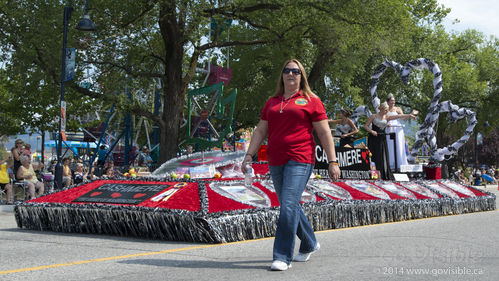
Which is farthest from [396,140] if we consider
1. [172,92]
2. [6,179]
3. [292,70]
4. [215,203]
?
[6,179]

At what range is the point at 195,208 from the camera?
6.79 metres

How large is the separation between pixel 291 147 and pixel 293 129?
6.8 inches

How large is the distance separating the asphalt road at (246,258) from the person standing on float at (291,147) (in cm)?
28

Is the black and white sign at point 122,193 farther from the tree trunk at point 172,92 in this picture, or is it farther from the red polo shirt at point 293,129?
the tree trunk at point 172,92

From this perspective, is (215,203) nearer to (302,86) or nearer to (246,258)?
(246,258)

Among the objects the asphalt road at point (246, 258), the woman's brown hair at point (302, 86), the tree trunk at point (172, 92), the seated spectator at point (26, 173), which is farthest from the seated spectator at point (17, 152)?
the woman's brown hair at point (302, 86)

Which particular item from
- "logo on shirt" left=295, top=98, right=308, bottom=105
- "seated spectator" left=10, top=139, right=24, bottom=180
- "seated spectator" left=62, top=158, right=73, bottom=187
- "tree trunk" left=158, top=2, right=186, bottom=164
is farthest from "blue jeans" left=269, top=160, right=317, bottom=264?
"tree trunk" left=158, top=2, right=186, bottom=164

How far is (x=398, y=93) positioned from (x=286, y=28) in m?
19.9

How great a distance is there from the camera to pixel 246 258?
5.76m

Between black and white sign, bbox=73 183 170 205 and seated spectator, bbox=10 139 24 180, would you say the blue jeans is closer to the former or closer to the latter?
black and white sign, bbox=73 183 170 205

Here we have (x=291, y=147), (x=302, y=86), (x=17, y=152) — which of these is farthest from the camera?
(x=17, y=152)

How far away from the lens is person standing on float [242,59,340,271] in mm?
4980

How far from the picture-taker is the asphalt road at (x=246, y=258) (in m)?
4.88

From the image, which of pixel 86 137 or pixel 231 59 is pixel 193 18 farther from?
pixel 86 137
